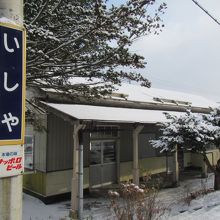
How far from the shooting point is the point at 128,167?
57.1 feet

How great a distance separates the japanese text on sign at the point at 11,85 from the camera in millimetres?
2227

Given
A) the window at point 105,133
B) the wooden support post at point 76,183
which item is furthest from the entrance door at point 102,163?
the wooden support post at point 76,183

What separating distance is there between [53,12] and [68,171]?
7.99m

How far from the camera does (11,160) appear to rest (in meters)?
2.21

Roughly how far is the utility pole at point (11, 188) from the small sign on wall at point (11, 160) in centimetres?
4

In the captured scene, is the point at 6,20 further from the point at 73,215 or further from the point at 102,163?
the point at 102,163

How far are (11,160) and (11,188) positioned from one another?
18cm

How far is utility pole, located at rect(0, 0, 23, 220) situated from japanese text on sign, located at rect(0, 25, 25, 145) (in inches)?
2.5

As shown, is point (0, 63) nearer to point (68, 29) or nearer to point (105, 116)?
point (68, 29)

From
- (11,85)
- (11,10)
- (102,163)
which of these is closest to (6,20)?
(11,10)

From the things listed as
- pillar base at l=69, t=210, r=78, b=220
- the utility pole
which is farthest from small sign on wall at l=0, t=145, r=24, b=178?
pillar base at l=69, t=210, r=78, b=220

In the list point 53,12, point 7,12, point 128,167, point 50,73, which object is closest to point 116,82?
point 50,73

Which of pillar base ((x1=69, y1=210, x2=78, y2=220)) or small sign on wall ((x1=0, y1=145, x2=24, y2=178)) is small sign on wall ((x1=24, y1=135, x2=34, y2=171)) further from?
small sign on wall ((x1=0, y1=145, x2=24, y2=178))

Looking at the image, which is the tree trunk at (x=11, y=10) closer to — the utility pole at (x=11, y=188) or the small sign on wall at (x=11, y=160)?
the utility pole at (x=11, y=188)
